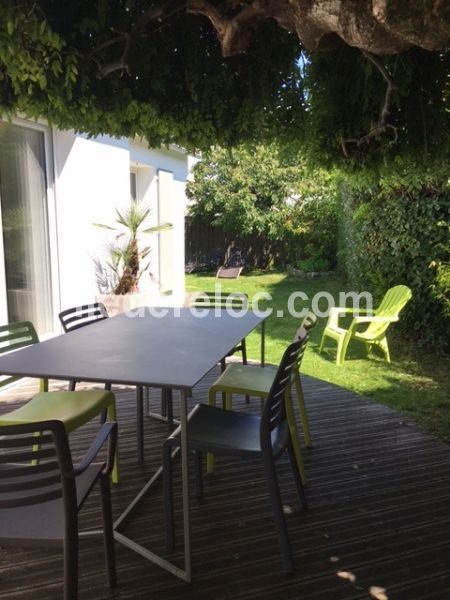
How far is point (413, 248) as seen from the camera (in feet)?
18.0

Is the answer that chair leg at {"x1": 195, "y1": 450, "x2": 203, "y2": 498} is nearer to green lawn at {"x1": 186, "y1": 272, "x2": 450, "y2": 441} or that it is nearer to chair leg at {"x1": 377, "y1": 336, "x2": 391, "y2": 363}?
green lawn at {"x1": 186, "y1": 272, "x2": 450, "y2": 441}

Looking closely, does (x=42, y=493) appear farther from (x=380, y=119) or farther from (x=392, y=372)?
(x=392, y=372)

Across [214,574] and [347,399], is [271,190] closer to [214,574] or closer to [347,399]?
[347,399]

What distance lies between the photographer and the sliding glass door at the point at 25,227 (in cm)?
443

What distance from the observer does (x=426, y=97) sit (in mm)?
2531

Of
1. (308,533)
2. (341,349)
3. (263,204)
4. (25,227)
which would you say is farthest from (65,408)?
(263,204)

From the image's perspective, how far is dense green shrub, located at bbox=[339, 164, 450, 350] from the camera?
16.9ft

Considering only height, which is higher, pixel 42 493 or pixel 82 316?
pixel 82 316

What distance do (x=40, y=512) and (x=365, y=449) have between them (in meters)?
2.20

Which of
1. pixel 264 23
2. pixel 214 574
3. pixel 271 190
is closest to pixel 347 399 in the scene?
pixel 214 574

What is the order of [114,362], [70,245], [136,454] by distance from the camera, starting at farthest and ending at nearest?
[70,245] → [136,454] → [114,362]

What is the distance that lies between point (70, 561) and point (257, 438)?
998mm

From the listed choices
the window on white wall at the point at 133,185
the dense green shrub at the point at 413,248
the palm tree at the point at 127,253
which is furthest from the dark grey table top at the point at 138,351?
the window on white wall at the point at 133,185

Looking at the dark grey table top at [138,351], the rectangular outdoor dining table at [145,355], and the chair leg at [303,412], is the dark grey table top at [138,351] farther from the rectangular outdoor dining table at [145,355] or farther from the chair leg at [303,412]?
the chair leg at [303,412]
